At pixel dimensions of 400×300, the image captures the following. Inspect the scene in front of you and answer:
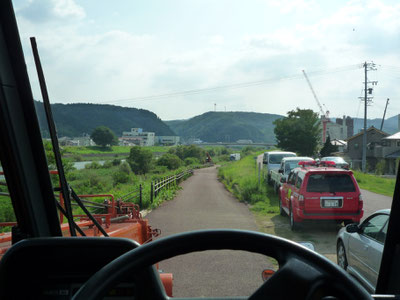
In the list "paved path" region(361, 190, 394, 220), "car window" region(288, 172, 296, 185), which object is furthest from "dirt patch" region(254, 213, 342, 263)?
"car window" region(288, 172, 296, 185)

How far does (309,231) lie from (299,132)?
1140 mm

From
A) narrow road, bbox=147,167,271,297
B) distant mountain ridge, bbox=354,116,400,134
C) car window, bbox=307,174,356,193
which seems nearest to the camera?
narrow road, bbox=147,167,271,297

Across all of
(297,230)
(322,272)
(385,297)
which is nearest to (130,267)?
(322,272)

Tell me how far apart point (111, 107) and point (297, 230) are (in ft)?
8.36

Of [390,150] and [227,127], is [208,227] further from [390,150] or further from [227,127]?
[390,150]

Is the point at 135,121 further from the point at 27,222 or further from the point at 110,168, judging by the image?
the point at 27,222

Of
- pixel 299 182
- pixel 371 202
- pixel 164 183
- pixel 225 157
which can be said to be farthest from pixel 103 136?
pixel 299 182

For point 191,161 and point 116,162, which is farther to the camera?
point 191,161

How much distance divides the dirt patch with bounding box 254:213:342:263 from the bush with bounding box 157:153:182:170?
1.10 m

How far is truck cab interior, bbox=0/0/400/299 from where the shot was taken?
1.17 metres

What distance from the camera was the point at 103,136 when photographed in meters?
3.45

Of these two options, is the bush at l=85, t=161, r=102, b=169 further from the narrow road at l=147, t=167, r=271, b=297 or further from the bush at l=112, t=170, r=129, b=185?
the narrow road at l=147, t=167, r=271, b=297

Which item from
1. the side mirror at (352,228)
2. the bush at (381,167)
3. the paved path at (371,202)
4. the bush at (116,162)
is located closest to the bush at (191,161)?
the bush at (116,162)

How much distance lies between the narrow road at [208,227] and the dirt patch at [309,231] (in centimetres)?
21
